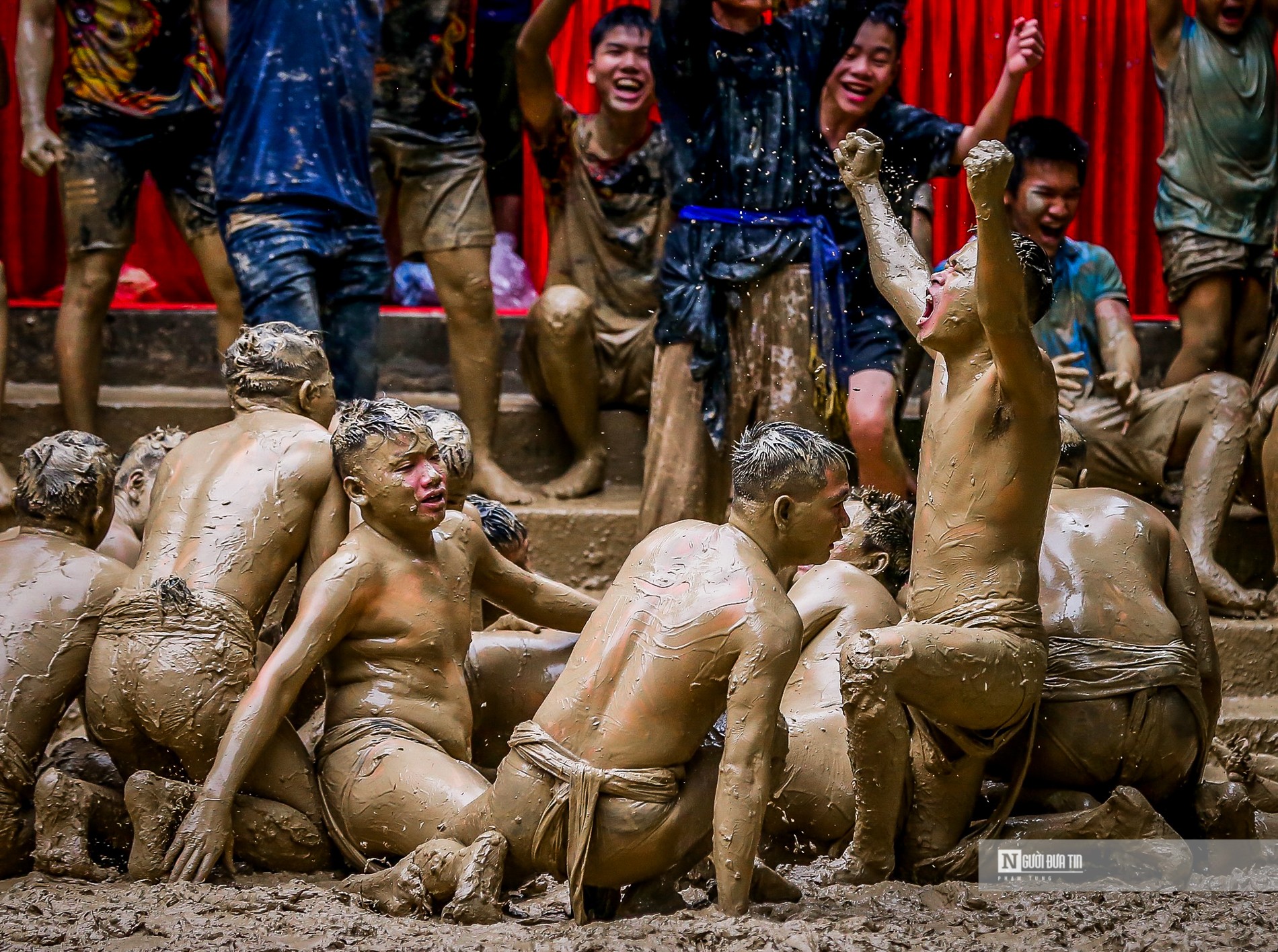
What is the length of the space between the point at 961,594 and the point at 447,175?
10.2ft

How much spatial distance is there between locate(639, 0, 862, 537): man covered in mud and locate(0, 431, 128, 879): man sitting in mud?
2.01m

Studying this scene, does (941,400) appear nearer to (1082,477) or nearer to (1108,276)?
(1082,477)

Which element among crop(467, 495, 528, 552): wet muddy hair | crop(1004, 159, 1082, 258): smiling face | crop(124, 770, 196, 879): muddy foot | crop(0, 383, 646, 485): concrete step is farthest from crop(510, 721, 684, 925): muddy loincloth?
crop(1004, 159, 1082, 258): smiling face

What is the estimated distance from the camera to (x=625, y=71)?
21.7 feet

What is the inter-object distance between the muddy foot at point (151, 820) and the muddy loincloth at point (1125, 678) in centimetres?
212

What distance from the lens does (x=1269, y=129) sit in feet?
22.5

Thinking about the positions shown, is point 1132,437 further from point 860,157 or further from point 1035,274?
point 1035,274

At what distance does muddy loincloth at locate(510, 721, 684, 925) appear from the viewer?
3590 millimetres

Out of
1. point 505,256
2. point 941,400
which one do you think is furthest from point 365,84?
point 941,400

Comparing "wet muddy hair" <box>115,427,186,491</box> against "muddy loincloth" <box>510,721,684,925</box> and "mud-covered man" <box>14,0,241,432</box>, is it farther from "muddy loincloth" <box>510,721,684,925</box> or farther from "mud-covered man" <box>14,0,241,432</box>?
"muddy loincloth" <box>510,721,684,925</box>

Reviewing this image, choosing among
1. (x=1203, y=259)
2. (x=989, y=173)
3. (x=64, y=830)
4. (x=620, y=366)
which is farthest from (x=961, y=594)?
(x=1203, y=259)

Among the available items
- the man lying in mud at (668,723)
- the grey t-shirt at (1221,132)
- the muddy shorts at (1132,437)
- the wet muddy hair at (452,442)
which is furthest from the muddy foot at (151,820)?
the grey t-shirt at (1221,132)

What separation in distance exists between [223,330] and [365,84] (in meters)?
1.15

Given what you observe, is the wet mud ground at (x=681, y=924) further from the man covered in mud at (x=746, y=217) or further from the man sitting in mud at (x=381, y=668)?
the man covered in mud at (x=746, y=217)
